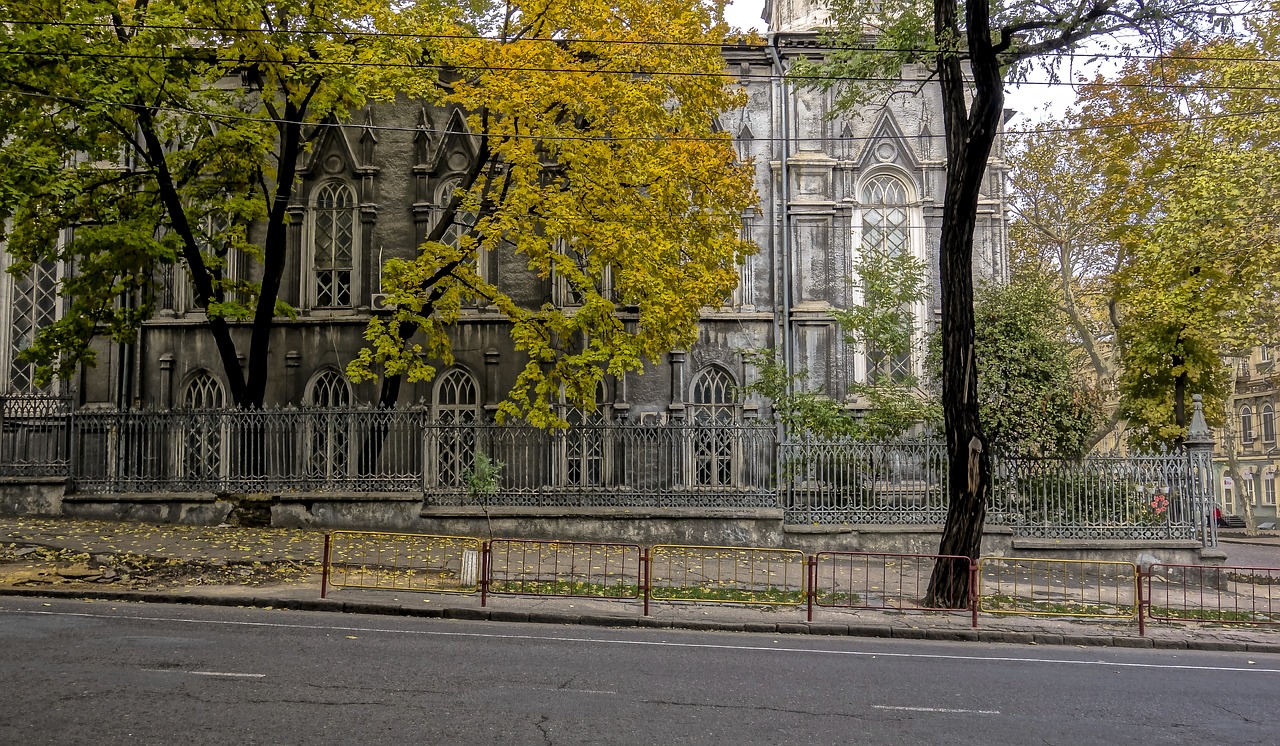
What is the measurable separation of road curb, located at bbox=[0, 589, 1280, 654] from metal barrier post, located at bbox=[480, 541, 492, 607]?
351mm

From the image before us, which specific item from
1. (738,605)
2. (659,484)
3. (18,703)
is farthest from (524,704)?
(659,484)

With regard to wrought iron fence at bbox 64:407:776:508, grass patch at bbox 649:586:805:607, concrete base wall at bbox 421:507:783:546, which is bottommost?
grass patch at bbox 649:586:805:607

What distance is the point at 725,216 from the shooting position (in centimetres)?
2059

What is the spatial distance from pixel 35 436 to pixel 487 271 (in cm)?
1040

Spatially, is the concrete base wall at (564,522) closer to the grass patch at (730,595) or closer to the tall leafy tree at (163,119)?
the tall leafy tree at (163,119)

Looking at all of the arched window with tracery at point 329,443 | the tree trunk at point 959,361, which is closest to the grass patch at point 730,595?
the tree trunk at point 959,361

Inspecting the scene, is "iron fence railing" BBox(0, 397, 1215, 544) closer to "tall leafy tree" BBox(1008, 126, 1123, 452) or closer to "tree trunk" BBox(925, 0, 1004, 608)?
"tree trunk" BBox(925, 0, 1004, 608)

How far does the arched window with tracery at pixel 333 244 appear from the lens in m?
25.5

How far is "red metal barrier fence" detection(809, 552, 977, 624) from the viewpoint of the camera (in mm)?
13422

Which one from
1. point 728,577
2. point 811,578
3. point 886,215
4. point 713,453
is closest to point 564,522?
point 713,453

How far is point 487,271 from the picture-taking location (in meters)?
25.4

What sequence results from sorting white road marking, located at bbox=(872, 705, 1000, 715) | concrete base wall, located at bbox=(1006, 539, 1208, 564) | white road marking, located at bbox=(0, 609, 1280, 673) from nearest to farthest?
white road marking, located at bbox=(872, 705, 1000, 715) < white road marking, located at bbox=(0, 609, 1280, 673) < concrete base wall, located at bbox=(1006, 539, 1208, 564)

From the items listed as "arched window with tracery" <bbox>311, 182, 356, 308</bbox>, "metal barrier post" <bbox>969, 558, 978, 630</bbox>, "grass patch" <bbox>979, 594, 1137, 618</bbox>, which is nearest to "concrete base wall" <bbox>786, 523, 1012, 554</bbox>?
"grass patch" <bbox>979, 594, 1137, 618</bbox>

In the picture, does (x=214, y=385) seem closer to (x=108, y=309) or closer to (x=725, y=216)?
(x=108, y=309)
